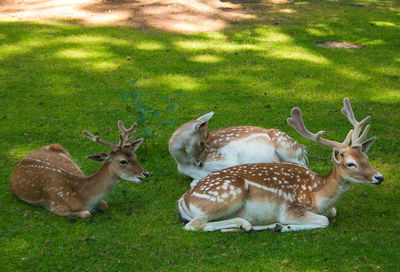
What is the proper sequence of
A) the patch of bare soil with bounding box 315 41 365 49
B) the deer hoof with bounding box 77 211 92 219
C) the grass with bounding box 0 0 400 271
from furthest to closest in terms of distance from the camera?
the patch of bare soil with bounding box 315 41 365 49, the deer hoof with bounding box 77 211 92 219, the grass with bounding box 0 0 400 271

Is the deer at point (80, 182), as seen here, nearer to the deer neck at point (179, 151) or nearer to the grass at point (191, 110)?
the grass at point (191, 110)

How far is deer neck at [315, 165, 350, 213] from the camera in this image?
5.43m

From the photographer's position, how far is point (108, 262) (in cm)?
493

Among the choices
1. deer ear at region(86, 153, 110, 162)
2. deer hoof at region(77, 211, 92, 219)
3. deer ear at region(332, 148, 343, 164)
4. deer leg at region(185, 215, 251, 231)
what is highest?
deer ear at region(332, 148, 343, 164)

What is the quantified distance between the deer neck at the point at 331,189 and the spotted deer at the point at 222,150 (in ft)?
4.71

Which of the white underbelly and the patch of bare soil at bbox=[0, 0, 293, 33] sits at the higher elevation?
the patch of bare soil at bbox=[0, 0, 293, 33]

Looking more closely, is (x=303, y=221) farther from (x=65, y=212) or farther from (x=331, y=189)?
(x=65, y=212)

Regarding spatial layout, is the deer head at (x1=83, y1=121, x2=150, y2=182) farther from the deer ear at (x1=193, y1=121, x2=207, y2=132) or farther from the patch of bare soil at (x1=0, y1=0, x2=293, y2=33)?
the patch of bare soil at (x1=0, y1=0, x2=293, y2=33)

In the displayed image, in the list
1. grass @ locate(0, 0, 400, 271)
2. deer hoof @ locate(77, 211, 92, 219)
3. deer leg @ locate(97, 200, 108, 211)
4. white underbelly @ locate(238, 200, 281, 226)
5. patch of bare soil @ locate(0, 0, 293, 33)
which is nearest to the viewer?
grass @ locate(0, 0, 400, 271)

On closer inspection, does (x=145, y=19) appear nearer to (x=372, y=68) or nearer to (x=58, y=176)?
(x=372, y=68)

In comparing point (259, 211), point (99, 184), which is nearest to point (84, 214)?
point (99, 184)

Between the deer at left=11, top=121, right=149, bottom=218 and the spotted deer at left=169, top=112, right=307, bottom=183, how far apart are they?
3.30 ft

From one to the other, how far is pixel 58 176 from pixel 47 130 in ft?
8.29

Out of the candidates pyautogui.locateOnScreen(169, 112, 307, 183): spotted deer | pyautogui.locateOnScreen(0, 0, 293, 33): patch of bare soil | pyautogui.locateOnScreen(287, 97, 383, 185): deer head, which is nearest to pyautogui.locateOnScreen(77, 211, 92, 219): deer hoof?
pyautogui.locateOnScreen(169, 112, 307, 183): spotted deer
